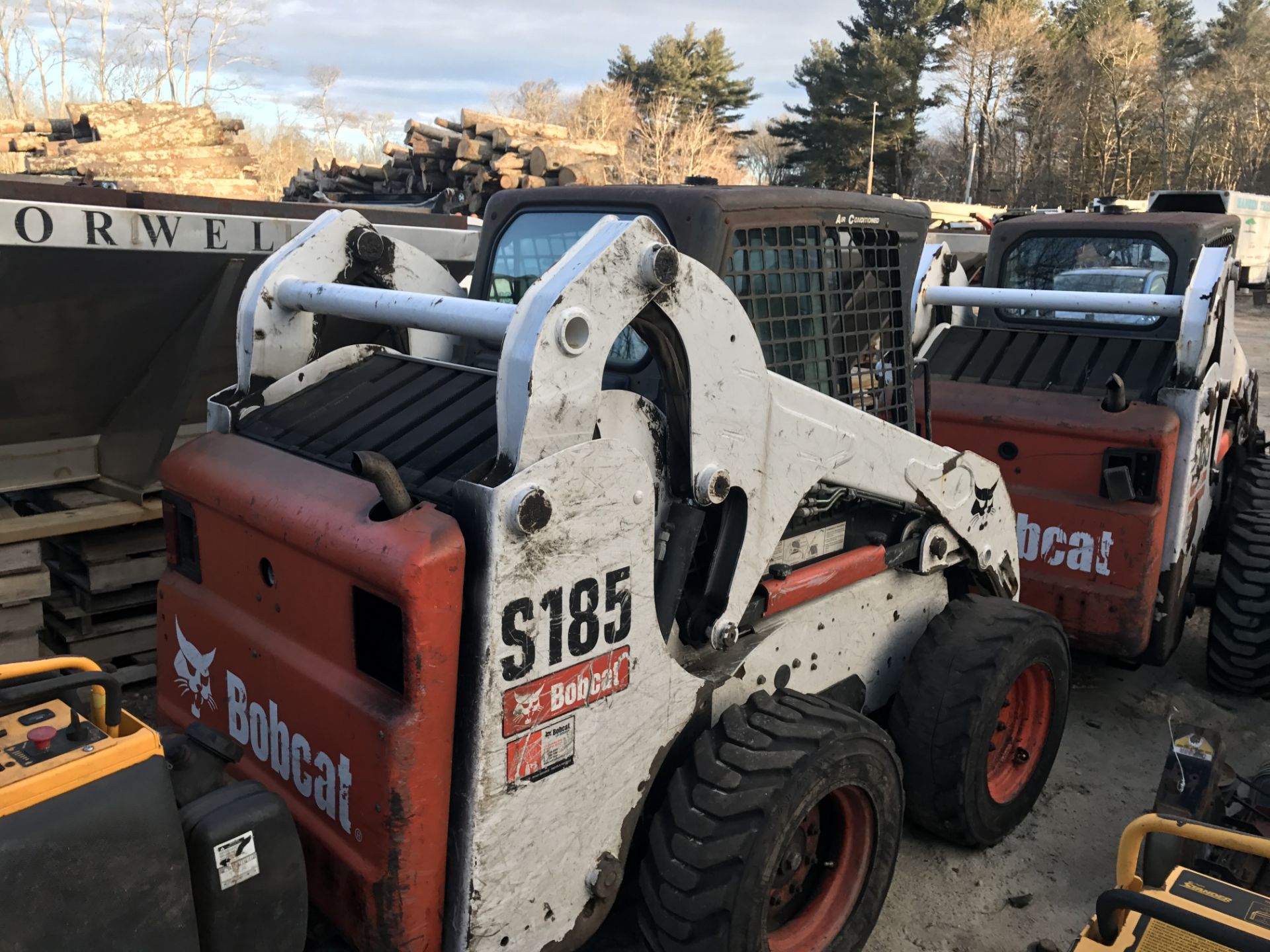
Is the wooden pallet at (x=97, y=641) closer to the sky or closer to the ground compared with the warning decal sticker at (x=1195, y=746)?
closer to the ground

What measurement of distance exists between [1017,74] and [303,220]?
154ft

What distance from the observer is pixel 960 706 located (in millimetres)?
3246

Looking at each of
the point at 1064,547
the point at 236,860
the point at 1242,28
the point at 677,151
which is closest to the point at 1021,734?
the point at 1064,547

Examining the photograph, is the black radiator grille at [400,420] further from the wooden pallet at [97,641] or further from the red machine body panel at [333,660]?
the wooden pallet at [97,641]

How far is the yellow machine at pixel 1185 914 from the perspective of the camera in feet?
6.35

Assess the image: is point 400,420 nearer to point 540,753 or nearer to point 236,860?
point 540,753

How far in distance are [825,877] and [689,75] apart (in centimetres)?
4710

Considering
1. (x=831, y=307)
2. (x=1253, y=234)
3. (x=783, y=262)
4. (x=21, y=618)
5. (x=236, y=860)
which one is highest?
(x=1253, y=234)

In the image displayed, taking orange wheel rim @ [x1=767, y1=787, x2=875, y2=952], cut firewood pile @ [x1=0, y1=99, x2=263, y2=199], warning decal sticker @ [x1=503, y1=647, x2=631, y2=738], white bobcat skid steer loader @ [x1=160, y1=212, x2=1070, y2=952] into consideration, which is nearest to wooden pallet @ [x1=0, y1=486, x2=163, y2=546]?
white bobcat skid steer loader @ [x1=160, y1=212, x2=1070, y2=952]

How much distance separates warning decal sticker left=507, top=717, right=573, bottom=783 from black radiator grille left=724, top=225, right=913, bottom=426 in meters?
1.22

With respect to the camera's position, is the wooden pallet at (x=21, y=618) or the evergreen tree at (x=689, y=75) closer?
the wooden pallet at (x=21, y=618)

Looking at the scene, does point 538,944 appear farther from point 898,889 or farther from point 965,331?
point 965,331

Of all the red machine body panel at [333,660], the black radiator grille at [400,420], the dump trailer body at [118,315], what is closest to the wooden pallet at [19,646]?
the dump trailer body at [118,315]

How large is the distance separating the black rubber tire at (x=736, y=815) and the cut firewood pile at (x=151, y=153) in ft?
24.6
